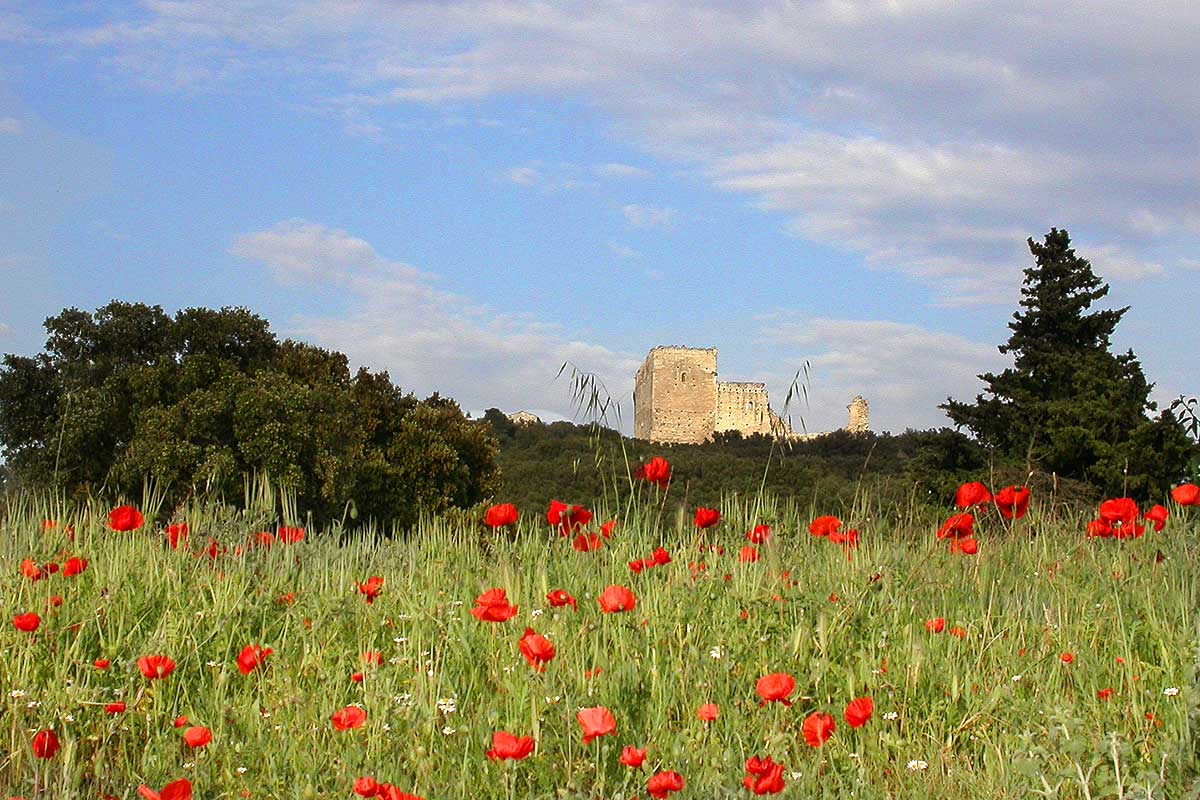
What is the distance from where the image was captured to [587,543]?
223 inches

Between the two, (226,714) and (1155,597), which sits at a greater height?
(1155,597)

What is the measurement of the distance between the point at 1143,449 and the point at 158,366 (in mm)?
23645

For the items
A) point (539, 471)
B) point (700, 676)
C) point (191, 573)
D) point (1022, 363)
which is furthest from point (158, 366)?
point (700, 676)

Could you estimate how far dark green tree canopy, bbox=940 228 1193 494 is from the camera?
2784 cm

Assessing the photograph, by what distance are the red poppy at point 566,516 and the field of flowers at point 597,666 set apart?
0.03m

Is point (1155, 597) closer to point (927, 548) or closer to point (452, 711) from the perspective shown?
point (927, 548)

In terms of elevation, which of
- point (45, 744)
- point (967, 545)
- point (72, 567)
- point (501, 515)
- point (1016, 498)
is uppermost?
point (1016, 498)

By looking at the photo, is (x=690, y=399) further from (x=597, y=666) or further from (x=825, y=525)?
(x=597, y=666)

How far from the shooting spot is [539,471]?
4131cm

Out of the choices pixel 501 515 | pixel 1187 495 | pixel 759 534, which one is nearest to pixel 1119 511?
pixel 1187 495

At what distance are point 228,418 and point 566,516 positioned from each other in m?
23.2

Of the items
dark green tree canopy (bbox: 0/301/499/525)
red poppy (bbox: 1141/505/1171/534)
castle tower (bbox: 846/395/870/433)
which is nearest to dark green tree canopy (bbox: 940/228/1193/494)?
dark green tree canopy (bbox: 0/301/499/525)

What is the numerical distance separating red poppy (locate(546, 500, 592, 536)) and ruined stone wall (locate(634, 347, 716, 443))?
228 feet

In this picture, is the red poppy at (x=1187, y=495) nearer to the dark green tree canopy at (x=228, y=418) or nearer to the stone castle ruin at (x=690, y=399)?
the dark green tree canopy at (x=228, y=418)
